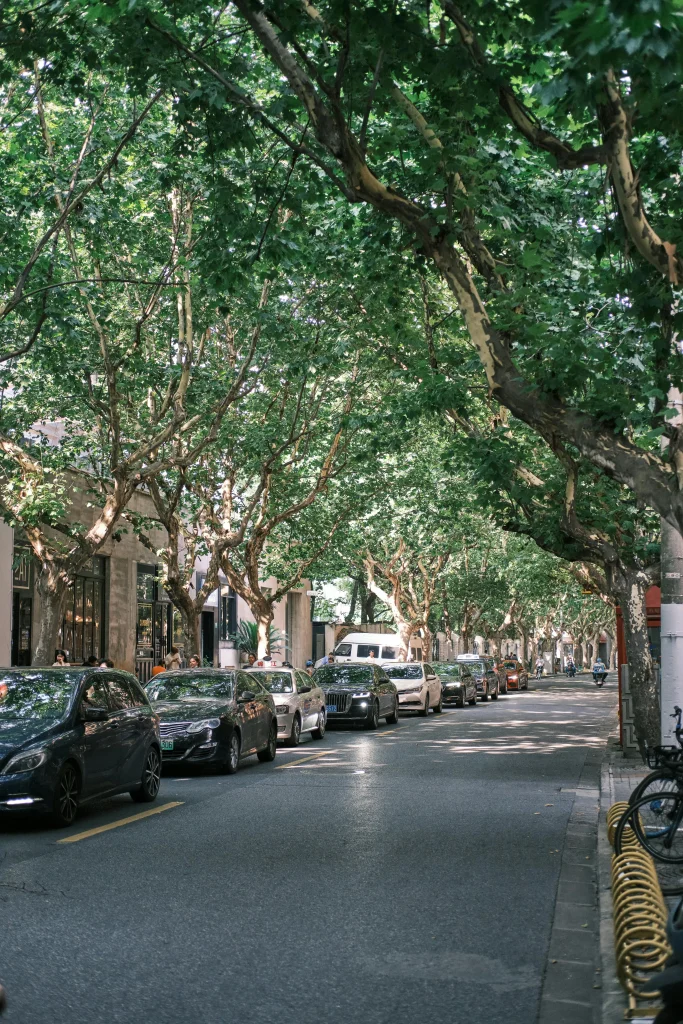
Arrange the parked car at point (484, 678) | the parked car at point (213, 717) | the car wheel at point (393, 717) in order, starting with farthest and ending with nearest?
the parked car at point (484, 678) < the car wheel at point (393, 717) < the parked car at point (213, 717)

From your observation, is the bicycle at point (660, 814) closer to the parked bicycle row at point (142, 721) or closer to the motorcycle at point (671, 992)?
the motorcycle at point (671, 992)

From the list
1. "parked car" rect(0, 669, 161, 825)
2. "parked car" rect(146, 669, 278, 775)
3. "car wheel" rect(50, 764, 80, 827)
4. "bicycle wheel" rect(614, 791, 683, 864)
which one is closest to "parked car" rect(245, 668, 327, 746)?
"parked car" rect(146, 669, 278, 775)

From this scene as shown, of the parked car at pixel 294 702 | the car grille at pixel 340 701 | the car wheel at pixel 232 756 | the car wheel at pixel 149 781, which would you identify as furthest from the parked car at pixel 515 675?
the car wheel at pixel 149 781

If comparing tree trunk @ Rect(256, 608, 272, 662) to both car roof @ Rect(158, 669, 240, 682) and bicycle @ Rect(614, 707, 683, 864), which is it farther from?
bicycle @ Rect(614, 707, 683, 864)

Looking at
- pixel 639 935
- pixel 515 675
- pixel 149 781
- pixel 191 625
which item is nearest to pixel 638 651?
pixel 149 781

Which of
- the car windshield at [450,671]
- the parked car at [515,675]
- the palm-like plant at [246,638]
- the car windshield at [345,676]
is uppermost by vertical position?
the palm-like plant at [246,638]

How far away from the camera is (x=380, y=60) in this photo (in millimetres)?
9195

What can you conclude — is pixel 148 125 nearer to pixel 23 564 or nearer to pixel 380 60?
pixel 380 60

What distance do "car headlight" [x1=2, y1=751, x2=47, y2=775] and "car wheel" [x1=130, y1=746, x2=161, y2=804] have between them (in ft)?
8.24

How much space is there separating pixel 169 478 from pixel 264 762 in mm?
12803

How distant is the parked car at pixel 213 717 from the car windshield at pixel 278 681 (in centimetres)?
318

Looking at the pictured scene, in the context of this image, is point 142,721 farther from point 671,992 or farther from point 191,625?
point 191,625

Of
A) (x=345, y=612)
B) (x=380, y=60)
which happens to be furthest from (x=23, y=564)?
(x=345, y=612)

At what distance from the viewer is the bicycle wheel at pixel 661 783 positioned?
32.3ft
